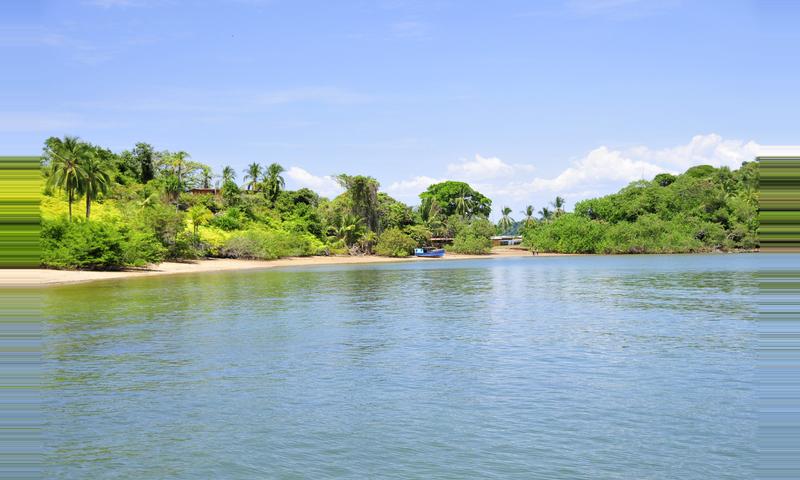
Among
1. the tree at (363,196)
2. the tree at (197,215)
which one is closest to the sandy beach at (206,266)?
the tree at (197,215)

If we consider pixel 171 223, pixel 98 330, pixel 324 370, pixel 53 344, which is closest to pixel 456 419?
pixel 324 370

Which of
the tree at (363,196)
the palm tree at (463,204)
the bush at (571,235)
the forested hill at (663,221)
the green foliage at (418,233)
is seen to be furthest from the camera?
the palm tree at (463,204)

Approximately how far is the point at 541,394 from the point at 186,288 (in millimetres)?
42551

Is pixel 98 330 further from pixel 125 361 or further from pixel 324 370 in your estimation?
pixel 324 370

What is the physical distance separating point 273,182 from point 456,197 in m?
66.4

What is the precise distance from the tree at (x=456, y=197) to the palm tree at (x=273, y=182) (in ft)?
185

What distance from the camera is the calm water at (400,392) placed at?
12992 millimetres

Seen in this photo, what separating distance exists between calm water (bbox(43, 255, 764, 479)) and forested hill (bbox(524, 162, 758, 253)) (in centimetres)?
9199

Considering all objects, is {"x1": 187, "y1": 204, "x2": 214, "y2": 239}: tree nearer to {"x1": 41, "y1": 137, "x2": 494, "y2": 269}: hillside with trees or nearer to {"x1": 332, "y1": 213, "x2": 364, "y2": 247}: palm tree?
{"x1": 41, "y1": 137, "x2": 494, "y2": 269}: hillside with trees

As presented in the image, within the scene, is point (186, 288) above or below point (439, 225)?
below

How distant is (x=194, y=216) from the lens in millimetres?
86750

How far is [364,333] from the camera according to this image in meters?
29.4

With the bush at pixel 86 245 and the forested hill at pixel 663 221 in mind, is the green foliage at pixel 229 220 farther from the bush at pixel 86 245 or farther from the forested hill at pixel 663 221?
the forested hill at pixel 663 221

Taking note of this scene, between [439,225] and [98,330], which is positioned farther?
[439,225]
